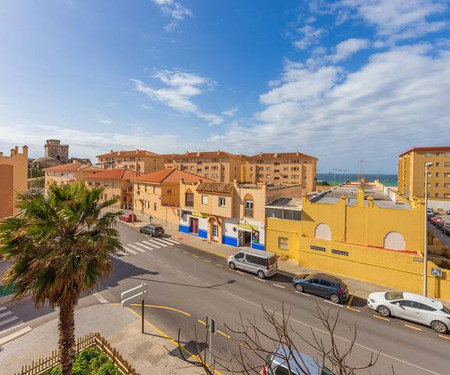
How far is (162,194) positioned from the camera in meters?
41.0

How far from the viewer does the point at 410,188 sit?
65.9m

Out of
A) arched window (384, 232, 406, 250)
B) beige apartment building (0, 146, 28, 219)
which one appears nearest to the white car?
arched window (384, 232, 406, 250)

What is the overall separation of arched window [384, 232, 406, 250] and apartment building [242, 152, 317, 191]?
179 ft

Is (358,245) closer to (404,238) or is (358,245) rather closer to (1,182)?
(404,238)

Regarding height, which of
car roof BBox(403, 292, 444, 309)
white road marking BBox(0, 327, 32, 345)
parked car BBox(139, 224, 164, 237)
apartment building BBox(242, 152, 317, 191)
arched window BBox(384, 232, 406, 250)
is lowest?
white road marking BBox(0, 327, 32, 345)

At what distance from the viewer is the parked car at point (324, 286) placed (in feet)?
55.4

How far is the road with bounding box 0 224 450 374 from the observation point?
12.3m

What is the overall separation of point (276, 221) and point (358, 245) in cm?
757

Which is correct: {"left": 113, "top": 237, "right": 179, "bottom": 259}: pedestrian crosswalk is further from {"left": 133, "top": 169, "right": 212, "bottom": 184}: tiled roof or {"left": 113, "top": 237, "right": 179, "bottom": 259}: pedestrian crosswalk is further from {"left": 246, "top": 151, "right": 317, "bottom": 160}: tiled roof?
{"left": 246, "top": 151, "right": 317, "bottom": 160}: tiled roof

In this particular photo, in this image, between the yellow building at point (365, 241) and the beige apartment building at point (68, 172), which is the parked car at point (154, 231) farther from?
the beige apartment building at point (68, 172)

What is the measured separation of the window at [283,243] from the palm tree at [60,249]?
18.3 m

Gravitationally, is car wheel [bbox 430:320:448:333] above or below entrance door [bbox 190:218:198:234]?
below

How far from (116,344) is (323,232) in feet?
58.7

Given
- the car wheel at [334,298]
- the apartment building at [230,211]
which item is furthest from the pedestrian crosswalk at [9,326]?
the apartment building at [230,211]
